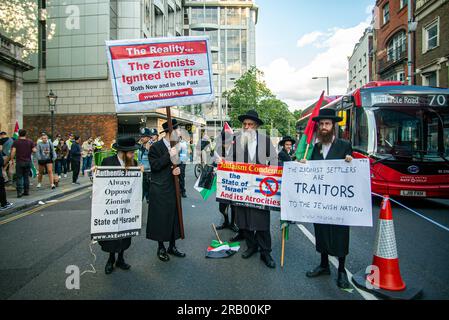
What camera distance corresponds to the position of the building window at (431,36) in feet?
63.3

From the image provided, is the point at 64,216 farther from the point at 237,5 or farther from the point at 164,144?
the point at 237,5

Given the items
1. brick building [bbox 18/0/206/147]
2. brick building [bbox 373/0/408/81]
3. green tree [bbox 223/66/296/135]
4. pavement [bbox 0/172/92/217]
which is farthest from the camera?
green tree [bbox 223/66/296/135]

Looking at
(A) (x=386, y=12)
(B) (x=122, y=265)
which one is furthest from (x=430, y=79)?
(B) (x=122, y=265)

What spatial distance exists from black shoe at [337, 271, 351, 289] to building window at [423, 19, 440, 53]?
21.8 meters

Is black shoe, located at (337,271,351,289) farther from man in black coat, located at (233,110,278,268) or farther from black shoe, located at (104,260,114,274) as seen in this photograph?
black shoe, located at (104,260,114,274)

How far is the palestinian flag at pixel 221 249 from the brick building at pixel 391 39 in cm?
2472

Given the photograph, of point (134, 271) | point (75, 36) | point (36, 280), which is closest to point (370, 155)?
point (134, 271)

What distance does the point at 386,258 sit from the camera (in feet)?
11.0

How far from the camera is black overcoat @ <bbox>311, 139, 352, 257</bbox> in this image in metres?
3.50

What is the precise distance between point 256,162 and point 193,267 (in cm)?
176

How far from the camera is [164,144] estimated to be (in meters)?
4.38

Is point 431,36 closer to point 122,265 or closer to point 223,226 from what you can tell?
point 223,226

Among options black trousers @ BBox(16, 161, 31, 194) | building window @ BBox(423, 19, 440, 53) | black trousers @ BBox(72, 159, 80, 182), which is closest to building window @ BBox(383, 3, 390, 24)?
building window @ BBox(423, 19, 440, 53)

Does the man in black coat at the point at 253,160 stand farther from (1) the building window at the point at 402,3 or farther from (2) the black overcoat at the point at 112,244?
(1) the building window at the point at 402,3
